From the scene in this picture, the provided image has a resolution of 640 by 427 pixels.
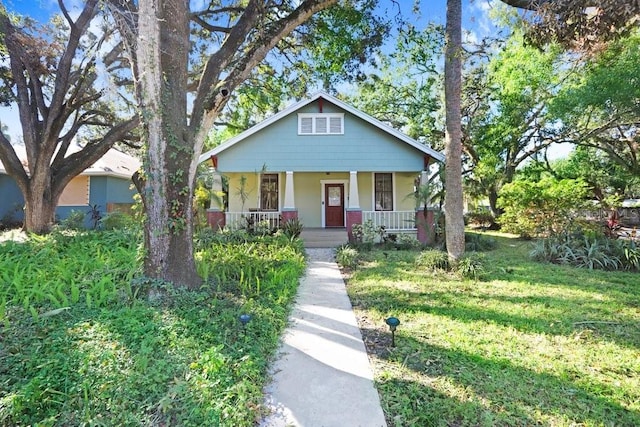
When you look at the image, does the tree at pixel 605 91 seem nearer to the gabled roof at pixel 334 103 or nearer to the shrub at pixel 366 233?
the gabled roof at pixel 334 103

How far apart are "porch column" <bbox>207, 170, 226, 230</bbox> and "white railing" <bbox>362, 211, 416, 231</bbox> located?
5.44m

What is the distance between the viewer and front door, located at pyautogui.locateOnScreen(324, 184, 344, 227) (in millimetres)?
14070

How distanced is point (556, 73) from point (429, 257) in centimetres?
1248

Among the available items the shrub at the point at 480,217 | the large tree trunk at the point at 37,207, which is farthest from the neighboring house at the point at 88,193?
the shrub at the point at 480,217

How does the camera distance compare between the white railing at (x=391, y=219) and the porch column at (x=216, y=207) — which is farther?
the white railing at (x=391, y=219)

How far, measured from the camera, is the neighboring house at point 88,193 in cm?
1565

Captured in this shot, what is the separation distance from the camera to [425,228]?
1116cm

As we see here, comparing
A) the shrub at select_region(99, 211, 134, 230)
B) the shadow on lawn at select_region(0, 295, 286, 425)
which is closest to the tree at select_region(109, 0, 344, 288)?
the shadow on lawn at select_region(0, 295, 286, 425)

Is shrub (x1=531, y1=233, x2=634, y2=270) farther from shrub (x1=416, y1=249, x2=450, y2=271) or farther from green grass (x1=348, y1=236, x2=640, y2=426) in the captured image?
shrub (x1=416, y1=249, x2=450, y2=271)

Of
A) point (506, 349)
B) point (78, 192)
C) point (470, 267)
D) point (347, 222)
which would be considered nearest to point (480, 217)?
point (347, 222)

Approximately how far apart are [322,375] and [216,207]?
9.99 metres

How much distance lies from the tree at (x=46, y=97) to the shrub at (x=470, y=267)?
39.0 feet

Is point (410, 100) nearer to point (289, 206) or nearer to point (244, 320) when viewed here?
point (289, 206)

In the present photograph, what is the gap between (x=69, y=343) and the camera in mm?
3125
